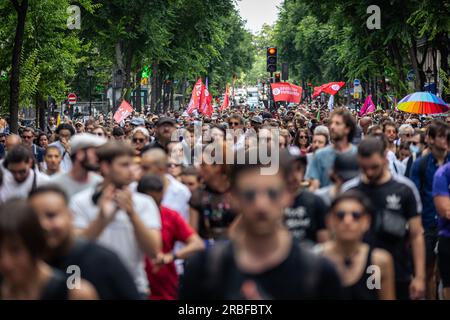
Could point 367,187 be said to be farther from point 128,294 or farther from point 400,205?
point 128,294

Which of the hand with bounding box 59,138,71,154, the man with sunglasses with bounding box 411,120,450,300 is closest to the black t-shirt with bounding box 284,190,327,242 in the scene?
the man with sunglasses with bounding box 411,120,450,300

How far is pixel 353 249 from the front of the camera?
21.2ft

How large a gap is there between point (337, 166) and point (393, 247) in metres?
1.04

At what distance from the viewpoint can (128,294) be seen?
544 centimetres

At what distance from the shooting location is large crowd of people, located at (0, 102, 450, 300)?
175 inches

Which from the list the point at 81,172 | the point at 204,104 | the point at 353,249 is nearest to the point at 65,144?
the point at 81,172

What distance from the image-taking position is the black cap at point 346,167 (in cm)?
874

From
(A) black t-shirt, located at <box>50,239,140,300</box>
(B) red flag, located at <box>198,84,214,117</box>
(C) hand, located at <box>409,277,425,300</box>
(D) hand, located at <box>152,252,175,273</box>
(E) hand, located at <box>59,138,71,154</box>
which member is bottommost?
(C) hand, located at <box>409,277,425,300</box>

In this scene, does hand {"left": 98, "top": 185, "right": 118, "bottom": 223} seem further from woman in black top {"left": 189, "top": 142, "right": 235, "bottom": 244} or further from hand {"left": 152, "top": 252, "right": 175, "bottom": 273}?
woman in black top {"left": 189, "top": 142, "right": 235, "bottom": 244}

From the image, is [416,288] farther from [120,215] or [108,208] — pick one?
[108,208]

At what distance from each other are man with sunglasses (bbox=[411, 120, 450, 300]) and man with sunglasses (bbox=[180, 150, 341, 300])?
6.67 metres

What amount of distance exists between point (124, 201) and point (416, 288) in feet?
9.36

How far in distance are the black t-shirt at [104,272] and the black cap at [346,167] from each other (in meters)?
3.61

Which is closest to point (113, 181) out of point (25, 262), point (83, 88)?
point (25, 262)
